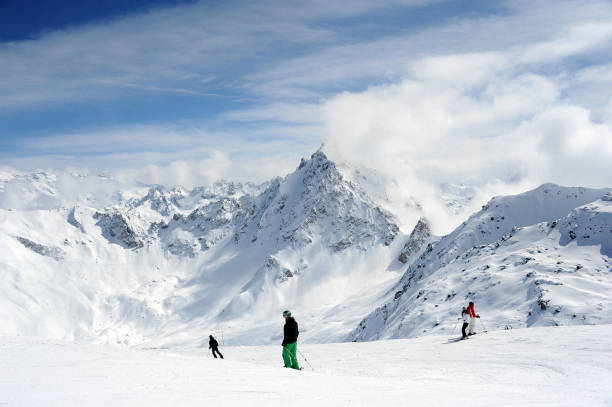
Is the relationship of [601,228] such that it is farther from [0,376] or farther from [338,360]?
[0,376]

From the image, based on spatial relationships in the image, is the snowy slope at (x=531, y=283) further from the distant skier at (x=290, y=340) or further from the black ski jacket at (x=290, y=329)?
the black ski jacket at (x=290, y=329)

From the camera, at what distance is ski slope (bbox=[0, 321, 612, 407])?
10.1 metres

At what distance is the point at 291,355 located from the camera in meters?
16.4

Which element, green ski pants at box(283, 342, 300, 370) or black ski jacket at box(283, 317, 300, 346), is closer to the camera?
black ski jacket at box(283, 317, 300, 346)

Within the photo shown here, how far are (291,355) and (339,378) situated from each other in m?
2.49

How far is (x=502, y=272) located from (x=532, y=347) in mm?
30321

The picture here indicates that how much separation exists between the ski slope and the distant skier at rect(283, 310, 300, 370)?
0.96m

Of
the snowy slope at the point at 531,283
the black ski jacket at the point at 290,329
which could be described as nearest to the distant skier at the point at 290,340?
the black ski jacket at the point at 290,329

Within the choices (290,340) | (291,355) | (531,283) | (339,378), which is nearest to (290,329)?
(290,340)

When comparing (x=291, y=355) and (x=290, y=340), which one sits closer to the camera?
(x=290, y=340)

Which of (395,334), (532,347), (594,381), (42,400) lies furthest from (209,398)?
(395,334)

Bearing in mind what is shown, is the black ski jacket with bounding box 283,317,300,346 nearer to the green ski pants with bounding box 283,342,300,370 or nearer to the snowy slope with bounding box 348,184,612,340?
the green ski pants with bounding box 283,342,300,370

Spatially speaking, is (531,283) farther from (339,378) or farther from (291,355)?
(339,378)

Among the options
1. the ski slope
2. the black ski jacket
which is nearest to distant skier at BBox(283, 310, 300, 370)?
the black ski jacket
